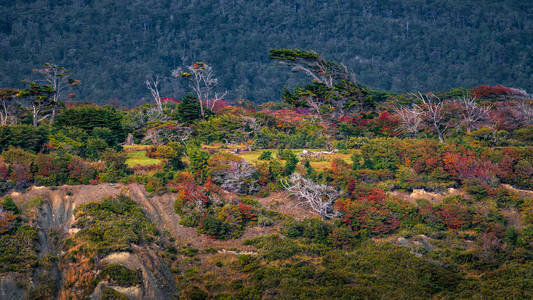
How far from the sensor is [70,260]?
67.4ft

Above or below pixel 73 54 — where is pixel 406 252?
above

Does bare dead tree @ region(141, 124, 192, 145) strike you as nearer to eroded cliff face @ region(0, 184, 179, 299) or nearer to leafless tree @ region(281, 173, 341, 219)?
eroded cliff face @ region(0, 184, 179, 299)

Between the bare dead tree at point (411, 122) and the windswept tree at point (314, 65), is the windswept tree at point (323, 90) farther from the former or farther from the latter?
the bare dead tree at point (411, 122)

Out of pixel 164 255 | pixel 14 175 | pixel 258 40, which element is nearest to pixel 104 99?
pixel 258 40

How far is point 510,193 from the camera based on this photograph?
27.8m

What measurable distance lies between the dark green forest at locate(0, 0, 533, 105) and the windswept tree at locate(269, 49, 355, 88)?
51.5 meters

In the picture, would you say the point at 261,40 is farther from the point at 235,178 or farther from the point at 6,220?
the point at 6,220

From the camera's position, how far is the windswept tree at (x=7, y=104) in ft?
124

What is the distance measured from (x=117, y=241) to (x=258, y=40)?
7933 centimetres

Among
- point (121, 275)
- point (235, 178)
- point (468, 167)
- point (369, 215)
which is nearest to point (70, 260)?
point (121, 275)

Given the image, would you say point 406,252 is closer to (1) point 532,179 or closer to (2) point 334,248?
(2) point 334,248

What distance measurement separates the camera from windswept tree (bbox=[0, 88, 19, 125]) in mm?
37903

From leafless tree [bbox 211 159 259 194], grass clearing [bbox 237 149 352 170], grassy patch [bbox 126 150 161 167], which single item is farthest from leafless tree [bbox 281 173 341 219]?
grassy patch [bbox 126 150 161 167]

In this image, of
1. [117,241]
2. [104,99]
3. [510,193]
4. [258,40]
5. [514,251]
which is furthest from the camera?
[258,40]
